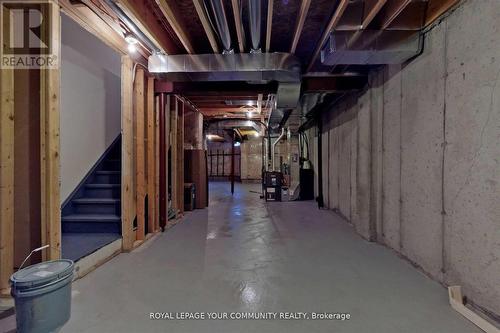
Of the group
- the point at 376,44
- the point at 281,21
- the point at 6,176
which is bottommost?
the point at 6,176

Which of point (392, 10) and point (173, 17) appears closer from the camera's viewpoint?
point (392, 10)

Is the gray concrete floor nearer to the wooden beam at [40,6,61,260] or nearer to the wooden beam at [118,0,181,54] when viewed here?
the wooden beam at [40,6,61,260]

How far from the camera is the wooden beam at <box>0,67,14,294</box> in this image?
1932 millimetres

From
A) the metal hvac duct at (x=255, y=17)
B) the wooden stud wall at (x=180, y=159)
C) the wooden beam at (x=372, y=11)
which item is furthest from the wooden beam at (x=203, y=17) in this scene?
the wooden stud wall at (x=180, y=159)

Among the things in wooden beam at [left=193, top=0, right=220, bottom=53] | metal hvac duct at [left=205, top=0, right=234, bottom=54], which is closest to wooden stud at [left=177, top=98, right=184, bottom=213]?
metal hvac duct at [left=205, top=0, right=234, bottom=54]

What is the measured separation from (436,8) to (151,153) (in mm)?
3424

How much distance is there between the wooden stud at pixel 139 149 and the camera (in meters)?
3.40

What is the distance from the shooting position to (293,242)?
3.53 meters

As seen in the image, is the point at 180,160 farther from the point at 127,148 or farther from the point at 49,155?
the point at 49,155

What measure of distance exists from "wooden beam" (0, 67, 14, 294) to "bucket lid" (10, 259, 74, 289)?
0.50 meters

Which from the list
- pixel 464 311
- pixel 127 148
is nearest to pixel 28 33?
pixel 127 148

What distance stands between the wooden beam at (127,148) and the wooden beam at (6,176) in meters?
1.12

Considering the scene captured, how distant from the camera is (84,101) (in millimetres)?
3812

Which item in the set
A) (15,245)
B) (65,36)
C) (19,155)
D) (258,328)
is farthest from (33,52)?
(258,328)
